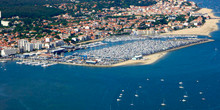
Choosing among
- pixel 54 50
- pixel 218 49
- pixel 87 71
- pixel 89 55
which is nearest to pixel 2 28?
pixel 54 50

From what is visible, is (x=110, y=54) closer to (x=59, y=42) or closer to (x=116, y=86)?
(x=59, y=42)

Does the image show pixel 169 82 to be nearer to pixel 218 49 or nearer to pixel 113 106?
pixel 113 106

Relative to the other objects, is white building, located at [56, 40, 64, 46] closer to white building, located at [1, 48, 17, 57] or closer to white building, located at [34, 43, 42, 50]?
white building, located at [34, 43, 42, 50]

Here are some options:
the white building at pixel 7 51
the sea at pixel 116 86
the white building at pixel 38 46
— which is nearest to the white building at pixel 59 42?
the white building at pixel 38 46

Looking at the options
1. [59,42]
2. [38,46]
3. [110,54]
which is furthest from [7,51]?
[110,54]

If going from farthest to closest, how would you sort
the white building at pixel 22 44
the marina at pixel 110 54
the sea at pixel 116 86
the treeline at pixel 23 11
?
the treeline at pixel 23 11
the white building at pixel 22 44
the marina at pixel 110 54
the sea at pixel 116 86

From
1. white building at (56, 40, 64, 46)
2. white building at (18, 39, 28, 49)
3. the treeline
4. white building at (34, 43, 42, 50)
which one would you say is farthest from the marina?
the treeline

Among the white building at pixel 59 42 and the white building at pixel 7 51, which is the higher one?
the white building at pixel 59 42

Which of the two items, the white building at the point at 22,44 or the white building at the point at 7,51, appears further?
the white building at the point at 22,44

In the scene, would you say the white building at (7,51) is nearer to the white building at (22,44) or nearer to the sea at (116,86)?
the white building at (22,44)
